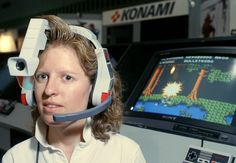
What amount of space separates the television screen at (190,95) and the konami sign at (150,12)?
36.6 inches

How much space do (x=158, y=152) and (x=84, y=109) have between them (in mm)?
439

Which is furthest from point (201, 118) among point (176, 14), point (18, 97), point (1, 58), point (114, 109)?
point (1, 58)

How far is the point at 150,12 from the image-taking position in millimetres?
2895

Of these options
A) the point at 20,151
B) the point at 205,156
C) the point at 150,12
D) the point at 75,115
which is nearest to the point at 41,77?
the point at 75,115

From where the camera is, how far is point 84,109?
4.21 ft

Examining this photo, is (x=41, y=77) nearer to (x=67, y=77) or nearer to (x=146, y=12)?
(x=67, y=77)

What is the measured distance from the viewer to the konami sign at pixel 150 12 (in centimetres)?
272

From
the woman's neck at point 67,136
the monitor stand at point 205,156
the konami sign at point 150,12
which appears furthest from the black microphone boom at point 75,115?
the konami sign at point 150,12

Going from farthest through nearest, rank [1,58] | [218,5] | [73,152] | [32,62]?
[1,58] < [218,5] < [73,152] < [32,62]

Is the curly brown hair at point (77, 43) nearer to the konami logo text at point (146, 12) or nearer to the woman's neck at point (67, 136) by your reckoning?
the woman's neck at point (67, 136)

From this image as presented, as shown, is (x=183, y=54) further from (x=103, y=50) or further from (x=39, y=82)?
(x=39, y=82)

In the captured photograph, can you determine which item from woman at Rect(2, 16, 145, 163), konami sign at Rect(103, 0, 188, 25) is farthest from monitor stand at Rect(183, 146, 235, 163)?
konami sign at Rect(103, 0, 188, 25)

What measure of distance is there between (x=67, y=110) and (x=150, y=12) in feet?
5.95

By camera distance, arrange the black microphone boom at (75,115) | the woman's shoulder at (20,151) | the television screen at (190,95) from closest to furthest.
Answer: the black microphone boom at (75,115) < the woman's shoulder at (20,151) < the television screen at (190,95)
